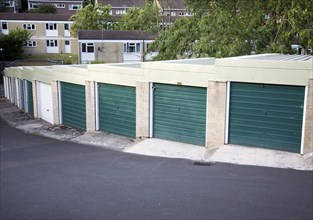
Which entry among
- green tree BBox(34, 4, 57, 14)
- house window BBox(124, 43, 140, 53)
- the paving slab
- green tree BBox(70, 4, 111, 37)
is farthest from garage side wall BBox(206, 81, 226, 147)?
green tree BBox(34, 4, 57, 14)

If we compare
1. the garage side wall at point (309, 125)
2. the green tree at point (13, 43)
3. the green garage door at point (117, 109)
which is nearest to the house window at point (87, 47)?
the green tree at point (13, 43)

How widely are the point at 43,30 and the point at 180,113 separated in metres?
51.9

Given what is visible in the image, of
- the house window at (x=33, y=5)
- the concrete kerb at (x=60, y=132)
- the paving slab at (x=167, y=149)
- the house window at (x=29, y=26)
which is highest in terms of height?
the house window at (x=33, y=5)

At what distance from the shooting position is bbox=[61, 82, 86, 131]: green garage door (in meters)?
20.6

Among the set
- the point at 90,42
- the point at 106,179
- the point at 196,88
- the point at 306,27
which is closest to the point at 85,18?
the point at 90,42

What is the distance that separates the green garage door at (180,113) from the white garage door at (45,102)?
9992mm

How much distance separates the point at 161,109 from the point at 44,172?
579 centimetres

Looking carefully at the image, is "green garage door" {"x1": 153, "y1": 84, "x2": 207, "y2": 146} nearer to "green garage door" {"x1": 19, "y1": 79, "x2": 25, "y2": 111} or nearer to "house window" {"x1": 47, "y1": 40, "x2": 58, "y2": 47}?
"green garage door" {"x1": 19, "y1": 79, "x2": 25, "y2": 111}

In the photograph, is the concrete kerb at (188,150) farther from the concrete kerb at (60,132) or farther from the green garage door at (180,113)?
the green garage door at (180,113)

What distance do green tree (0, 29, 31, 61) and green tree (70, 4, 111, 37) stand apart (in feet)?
23.8

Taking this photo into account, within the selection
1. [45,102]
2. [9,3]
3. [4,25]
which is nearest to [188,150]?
[45,102]

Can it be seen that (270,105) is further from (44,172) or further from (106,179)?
(44,172)

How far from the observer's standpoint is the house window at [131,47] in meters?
50.5

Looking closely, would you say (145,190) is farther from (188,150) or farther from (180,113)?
(180,113)
